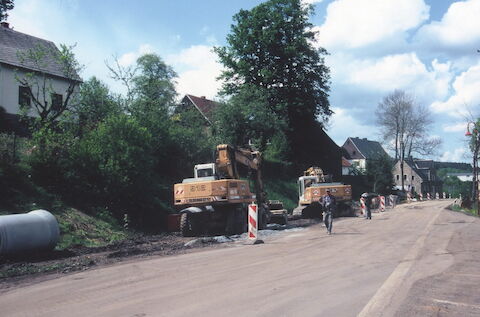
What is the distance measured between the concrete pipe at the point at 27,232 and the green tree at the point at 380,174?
173 ft

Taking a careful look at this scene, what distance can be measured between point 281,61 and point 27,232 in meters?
36.7

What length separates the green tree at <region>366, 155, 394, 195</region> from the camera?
61.2 m

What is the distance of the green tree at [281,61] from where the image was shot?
4541cm

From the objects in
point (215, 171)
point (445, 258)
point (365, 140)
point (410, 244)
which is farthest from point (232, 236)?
point (365, 140)

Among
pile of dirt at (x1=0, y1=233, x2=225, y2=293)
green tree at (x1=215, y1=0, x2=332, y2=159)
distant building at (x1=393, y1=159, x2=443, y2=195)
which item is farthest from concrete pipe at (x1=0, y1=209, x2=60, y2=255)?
distant building at (x1=393, y1=159, x2=443, y2=195)

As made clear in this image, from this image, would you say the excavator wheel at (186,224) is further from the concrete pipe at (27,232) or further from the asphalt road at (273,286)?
the concrete pipe at (27,232)

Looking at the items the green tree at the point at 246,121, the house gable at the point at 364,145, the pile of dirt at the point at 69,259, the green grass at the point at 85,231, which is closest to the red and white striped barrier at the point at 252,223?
the pile of dirt at the point at 69,259

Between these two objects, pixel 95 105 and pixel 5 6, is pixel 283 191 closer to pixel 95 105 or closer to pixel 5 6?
pixel 95 105

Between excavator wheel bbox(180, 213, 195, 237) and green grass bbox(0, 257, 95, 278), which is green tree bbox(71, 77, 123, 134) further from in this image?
green grass bbox(0, 257, 95, 278)

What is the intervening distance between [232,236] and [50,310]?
12.3m

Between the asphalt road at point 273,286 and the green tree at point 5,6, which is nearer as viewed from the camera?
the asphalt road at point 273,286

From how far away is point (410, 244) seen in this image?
1467 centimetres

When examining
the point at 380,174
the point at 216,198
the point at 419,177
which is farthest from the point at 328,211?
the point at 419,177

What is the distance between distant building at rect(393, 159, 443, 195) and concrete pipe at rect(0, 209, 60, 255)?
9490 cm
